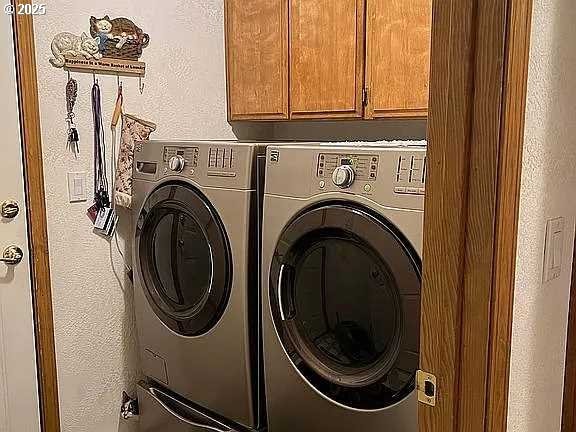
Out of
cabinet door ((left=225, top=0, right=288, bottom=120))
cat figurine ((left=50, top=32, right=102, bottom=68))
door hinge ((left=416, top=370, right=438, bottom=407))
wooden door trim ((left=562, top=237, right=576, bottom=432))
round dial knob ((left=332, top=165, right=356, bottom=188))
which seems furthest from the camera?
cabinet door ((left=225, top=0, right=288, bottom=120))

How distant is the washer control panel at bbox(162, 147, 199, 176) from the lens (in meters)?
1.91

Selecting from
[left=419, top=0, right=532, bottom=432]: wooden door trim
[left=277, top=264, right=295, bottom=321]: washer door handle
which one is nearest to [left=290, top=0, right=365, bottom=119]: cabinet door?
[left=277, top=264, right=295, bottom=321]: washer door handle

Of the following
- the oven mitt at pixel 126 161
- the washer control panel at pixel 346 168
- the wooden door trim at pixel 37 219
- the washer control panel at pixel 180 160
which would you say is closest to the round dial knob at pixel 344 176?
the washer control panel at pixel 346 168

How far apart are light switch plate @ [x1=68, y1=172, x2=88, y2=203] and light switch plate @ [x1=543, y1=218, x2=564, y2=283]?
1.68 meters

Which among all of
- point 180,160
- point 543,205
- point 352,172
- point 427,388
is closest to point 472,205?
point 543,205

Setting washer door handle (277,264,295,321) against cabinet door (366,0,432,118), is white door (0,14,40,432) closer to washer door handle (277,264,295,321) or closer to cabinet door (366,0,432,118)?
washer door handle (277,264,295,321)

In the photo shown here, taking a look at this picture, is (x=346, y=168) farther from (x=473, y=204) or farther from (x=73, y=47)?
(x=73, y=47)

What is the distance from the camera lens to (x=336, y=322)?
1.63 meters

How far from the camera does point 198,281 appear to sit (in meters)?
1.98

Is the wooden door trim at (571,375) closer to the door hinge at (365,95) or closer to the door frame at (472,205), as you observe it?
the door frame at (472,205)

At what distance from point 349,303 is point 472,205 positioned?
85 centimetres

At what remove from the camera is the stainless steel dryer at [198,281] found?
70.1 inches

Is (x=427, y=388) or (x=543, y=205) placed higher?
(x=543, y=205)

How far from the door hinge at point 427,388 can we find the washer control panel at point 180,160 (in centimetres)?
120
